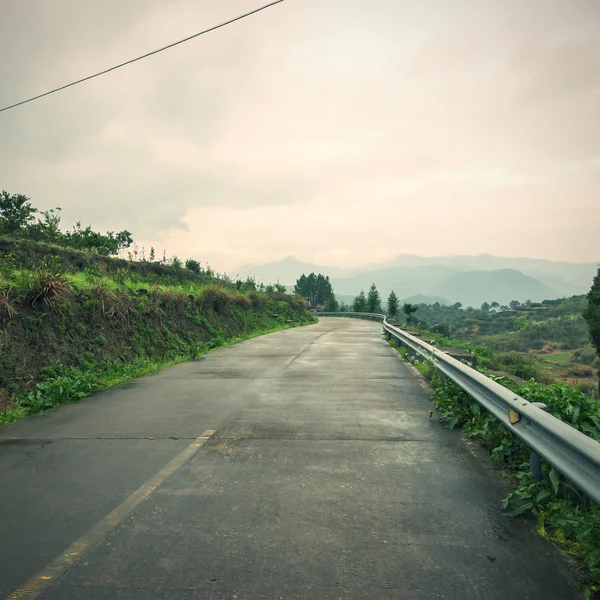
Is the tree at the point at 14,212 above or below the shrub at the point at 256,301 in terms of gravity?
above

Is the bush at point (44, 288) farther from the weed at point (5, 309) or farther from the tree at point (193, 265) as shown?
the tree at point (193, 265)

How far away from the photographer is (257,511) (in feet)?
11.4

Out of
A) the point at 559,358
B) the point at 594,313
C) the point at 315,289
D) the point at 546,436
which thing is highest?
the point at 315,289

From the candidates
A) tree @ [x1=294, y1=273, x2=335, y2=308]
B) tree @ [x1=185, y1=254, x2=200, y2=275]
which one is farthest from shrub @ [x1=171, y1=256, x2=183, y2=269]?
tree @ [x1=294, y1=273, x2=335, y2=308]

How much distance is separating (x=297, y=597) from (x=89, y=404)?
19.8 feet

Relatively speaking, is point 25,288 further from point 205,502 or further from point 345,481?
point 345,481

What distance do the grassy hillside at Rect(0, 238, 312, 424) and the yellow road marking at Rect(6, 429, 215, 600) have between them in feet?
A: 11.8

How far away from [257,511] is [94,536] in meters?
1.20

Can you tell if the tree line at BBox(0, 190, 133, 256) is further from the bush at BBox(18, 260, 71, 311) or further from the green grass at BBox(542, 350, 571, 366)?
the green grass at BBox(542, 350, 571, 366)

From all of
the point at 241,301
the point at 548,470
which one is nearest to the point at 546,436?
the point at 548,470

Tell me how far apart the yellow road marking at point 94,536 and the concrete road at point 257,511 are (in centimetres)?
1

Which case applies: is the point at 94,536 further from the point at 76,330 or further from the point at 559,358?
the point at 559,358

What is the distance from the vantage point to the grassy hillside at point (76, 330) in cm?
768

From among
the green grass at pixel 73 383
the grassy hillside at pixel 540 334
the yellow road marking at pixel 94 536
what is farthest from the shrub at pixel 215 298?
the grassy hillside at pixel 540 334
